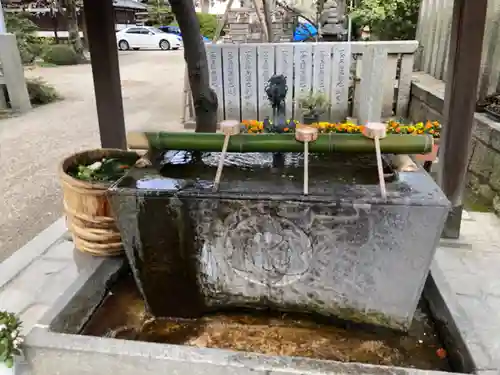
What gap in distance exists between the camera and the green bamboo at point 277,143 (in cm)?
227

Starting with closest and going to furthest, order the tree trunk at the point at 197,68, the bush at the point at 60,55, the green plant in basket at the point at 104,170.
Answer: the green plant in basket at the point at 104,170
the tree trunk at the point at 197,68
the bush at the point at 60,55

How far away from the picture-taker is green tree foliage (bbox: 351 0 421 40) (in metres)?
9.23

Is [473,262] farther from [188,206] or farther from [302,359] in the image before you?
[188,206]

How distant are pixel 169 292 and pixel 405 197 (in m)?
1.26

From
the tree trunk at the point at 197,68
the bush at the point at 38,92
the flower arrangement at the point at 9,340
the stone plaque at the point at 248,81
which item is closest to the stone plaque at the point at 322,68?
the stone plaque at the point at 248,81

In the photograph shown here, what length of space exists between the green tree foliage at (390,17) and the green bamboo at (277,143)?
25.7 ft

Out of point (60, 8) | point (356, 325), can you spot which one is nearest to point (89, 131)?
point (356, 325)

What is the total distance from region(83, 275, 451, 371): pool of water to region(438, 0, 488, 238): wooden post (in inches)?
52.2

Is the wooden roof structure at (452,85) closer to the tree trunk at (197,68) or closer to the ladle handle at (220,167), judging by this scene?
the tree trunk at (197,68)

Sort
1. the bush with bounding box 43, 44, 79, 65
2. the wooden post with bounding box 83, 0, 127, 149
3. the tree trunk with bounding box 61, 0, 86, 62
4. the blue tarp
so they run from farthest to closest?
the tree trunk with bounding box 61, 0, 86, 62 < the bush with bounding box 43, 44, 79, 65 < the blue tarp < the wooden post with bounding box 83, 0, 127, 149

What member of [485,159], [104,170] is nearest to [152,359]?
[104,170]

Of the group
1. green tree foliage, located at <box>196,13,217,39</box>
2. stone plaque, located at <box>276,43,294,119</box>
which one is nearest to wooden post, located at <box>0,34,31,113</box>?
stone plaque, located at <box>276,43,294,119</box>

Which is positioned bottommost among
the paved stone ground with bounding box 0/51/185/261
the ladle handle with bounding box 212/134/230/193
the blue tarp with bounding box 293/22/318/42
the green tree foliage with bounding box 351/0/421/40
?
the paved stone ground with bounding box 0/51/185/261

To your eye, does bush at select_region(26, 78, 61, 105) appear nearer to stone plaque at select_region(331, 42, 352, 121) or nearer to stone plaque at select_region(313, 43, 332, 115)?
stone plaque at select_region(313, 43, 332, 115)
